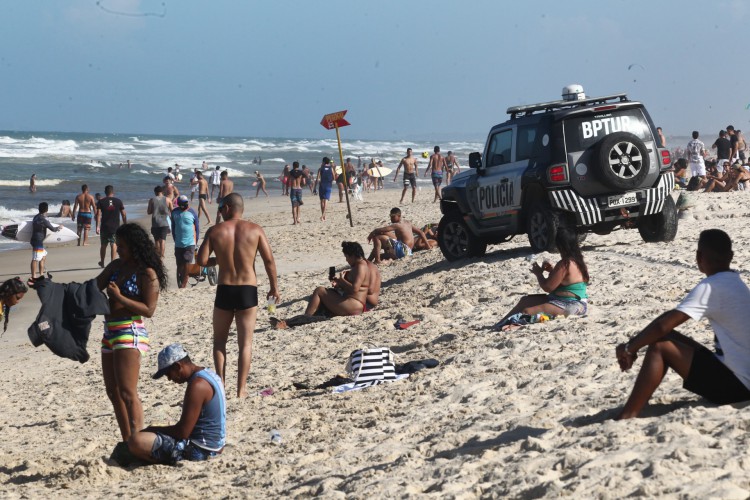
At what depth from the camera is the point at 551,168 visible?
11633 millimetres

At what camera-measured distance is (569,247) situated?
8.71 meters

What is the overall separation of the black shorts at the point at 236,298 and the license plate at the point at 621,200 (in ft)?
17.6

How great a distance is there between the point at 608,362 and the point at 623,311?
1.94m

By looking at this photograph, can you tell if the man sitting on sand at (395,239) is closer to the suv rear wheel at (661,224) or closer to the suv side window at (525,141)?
the suv side window at (525,141)

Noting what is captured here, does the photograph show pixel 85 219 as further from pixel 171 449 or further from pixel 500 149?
pixel 171 449

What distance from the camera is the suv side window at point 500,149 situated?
12492 mm

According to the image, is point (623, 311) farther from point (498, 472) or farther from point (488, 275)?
point (498, 472)

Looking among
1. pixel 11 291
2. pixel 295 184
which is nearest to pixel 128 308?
pixel 11 291

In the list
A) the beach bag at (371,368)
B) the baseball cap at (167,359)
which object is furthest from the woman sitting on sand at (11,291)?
the beach bag at (371,368)

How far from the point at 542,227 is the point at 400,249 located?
3.56 meters

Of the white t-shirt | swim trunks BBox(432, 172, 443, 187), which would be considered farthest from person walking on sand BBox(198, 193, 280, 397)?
swim trunks BBox(432, 172, 443, 187)

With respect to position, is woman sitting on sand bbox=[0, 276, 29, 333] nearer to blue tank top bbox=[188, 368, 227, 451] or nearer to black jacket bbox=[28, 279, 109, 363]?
black jacket bbox=[28, 279, 109, 363]

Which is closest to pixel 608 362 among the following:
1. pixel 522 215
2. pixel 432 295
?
pixel 432 295

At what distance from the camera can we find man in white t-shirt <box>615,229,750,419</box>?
4.96 meters
